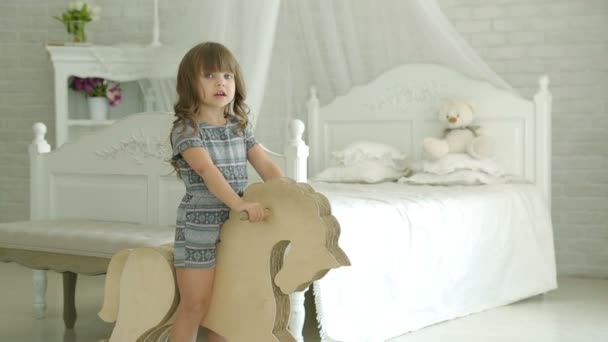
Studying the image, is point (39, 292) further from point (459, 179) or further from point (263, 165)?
point (459, 179)

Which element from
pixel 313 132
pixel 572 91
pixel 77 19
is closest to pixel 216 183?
pixel 313 132

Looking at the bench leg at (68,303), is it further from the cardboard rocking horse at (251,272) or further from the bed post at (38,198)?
the cardboard rocking horse at (251,272)

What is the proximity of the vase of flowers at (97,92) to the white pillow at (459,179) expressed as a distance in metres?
1.89

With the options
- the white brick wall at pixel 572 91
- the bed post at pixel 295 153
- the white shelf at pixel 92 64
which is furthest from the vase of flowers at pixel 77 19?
the bed post at pixel 295 153

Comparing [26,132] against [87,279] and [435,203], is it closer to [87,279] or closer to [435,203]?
[87,279]

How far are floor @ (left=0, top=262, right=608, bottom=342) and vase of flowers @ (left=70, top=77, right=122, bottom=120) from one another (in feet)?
3.61

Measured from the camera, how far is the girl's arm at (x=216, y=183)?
8.17ft

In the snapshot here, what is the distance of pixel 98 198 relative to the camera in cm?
405

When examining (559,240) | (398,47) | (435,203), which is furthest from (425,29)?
(559,240)

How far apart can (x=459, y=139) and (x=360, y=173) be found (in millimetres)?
534

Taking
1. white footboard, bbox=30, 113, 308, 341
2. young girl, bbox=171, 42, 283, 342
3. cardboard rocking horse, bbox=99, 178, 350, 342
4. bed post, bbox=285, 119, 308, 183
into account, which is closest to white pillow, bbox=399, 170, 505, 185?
white footboard, bbox=30, 113, 308, 341

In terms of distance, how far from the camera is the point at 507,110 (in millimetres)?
5016

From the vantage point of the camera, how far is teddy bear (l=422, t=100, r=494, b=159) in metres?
4.94

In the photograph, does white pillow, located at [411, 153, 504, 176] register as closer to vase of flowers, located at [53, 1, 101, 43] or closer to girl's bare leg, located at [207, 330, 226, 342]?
vase of flowers, located at [53, 1, 101, 43]
